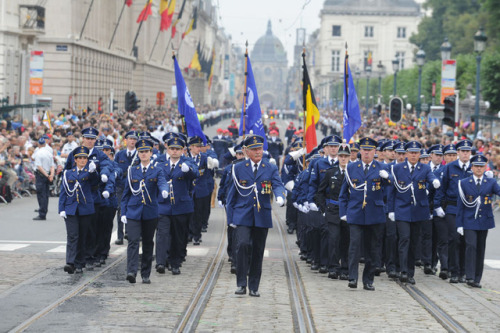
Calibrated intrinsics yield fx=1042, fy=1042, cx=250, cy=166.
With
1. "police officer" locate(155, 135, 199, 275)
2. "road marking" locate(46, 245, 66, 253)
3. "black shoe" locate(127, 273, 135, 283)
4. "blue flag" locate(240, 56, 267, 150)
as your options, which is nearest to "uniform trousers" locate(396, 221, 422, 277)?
"police officer" locate(155, 135, 199, 275)

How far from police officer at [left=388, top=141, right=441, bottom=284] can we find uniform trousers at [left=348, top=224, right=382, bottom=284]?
2.49 ft

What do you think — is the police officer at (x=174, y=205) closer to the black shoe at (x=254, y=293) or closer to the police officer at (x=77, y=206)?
the police officer at (x=77, y=206)

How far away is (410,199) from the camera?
15.0 metres

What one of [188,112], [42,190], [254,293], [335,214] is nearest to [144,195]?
[254,293]

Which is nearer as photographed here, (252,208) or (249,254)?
(252,208)

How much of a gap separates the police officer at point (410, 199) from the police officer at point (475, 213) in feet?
1.50

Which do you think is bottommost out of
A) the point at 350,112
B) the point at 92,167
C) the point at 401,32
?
the point at 92,167

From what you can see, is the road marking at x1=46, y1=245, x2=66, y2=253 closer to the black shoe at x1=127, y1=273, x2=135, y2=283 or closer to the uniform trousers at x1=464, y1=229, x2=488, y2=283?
the black shoe at x1=127, y1=273, x2=135, y2=283

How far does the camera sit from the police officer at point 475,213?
14562 millimetres

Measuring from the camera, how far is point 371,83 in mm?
113438

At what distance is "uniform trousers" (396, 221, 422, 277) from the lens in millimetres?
14711

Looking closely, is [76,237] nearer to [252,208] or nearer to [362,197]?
[252,208]

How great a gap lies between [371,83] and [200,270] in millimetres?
99696

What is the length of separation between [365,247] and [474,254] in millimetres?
1682
